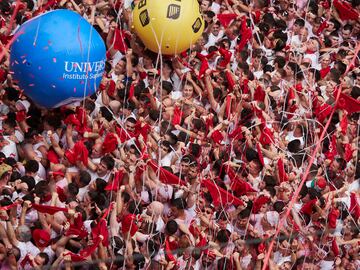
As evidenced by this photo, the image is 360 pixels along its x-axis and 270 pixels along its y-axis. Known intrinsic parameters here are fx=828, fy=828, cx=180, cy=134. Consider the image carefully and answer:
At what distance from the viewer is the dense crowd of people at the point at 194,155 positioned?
15.9 feet

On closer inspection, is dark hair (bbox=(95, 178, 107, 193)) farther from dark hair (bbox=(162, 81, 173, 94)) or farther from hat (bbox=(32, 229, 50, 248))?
dark hair (bbox=(162, 81, 173, 94))

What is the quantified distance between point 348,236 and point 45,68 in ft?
7.28

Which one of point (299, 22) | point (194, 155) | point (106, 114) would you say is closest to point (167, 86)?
point (106, 114)

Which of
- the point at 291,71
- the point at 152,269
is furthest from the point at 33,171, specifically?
the point at 291,71

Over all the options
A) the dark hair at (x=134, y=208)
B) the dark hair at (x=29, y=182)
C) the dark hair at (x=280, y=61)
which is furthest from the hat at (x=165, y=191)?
the dark hair at (x=280, y=61)

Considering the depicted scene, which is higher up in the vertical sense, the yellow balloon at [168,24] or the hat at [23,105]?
the yellow balloon at [168,24]

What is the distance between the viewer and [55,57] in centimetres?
513

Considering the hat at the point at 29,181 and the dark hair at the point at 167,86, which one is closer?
the hat at the point at 29,181

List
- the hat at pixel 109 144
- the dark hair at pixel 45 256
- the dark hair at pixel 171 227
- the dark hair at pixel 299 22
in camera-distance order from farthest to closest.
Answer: the dark hair at pixel 299 22 < the hat at pixel 109 144 < the dark hair at pixel 171 227 < the dark hair at pixel 45 256

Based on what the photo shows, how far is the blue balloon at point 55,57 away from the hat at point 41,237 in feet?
3.13

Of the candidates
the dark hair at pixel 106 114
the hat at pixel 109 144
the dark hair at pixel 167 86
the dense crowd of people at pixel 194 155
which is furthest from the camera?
the dark hair at pixel 167 86

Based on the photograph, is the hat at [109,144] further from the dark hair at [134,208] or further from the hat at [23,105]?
the hat at [23,105]

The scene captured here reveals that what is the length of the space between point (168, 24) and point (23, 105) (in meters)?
1.16

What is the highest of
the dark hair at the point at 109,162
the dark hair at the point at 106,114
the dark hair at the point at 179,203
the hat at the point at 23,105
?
the hat at the point at 23,105
